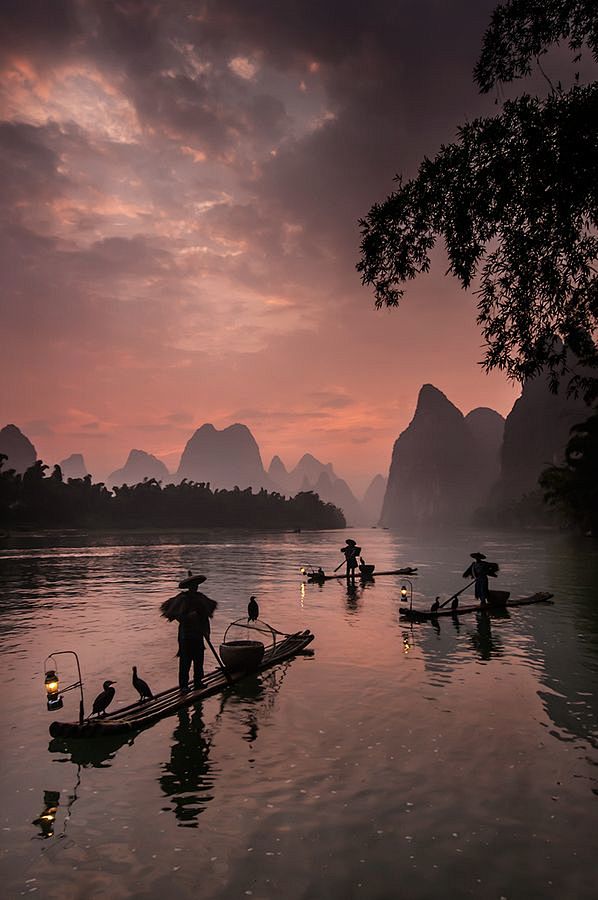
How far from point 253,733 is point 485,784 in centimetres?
400

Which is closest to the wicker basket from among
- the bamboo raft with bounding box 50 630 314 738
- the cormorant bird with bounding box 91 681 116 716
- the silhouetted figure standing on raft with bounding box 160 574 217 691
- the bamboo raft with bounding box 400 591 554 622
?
the bamboo raft with bounding box 50 630 314 738

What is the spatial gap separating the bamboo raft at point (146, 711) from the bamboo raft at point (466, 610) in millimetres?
7985

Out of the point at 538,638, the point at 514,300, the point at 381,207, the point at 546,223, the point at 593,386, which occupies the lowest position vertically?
the point at 538,638

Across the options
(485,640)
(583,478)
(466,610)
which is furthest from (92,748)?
(583,478)

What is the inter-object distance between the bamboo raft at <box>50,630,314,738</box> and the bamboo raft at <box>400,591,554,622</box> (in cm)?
798

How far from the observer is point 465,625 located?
19406 millimetres

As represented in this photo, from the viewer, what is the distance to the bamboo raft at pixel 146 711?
9.15 m

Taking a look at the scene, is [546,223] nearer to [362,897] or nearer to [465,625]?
[362,897]

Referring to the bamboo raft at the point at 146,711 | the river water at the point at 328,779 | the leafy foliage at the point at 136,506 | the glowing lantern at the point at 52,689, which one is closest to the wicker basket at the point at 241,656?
the bamboo raft at the point at 146,711

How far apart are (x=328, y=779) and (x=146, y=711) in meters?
4.09

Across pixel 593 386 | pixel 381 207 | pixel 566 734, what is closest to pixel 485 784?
pixel 566 734

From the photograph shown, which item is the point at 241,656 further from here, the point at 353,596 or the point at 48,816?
the point at 353,596

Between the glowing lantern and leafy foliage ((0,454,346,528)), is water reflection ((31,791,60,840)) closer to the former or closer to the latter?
the glowing lantern

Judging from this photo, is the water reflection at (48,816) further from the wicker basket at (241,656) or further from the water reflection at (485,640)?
the water reflection at (485,640)
